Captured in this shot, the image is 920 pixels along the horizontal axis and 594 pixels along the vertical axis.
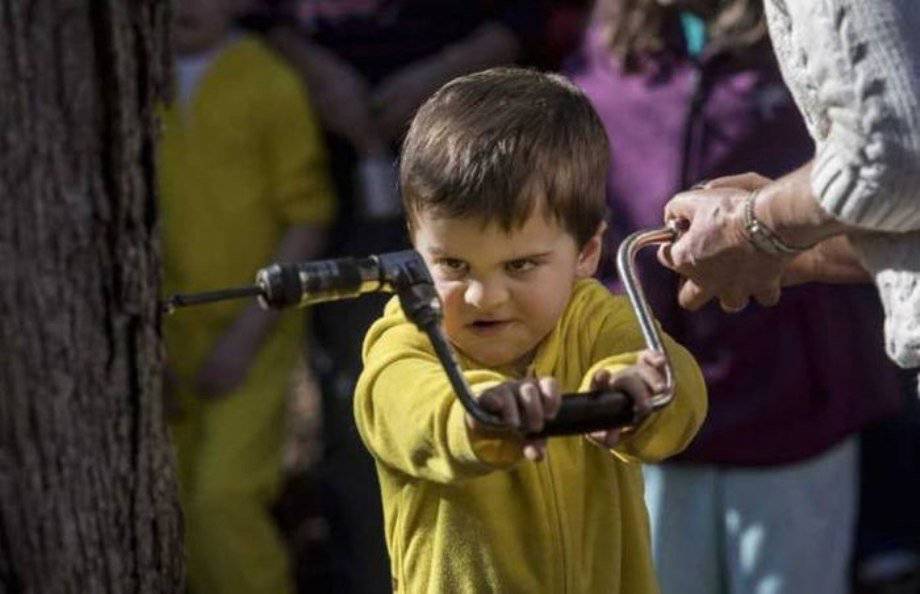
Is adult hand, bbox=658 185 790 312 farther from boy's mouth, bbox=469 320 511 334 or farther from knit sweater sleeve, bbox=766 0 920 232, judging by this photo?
boy's mouth, bbox=469 320 511 334

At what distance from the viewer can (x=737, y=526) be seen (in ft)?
17.5

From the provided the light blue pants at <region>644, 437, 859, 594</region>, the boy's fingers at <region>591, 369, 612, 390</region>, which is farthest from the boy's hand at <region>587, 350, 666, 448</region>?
the light blue pants at <region>644, 437, 859, 594</region>

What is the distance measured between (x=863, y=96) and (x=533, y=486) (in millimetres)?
686

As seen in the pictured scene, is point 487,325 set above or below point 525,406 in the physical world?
above

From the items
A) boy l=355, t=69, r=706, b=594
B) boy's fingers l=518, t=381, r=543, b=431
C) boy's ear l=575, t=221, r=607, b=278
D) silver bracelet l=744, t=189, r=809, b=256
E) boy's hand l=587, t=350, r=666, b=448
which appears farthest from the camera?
silver bracelet l=744, t=189, r=809, b=256

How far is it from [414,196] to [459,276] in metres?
0.13

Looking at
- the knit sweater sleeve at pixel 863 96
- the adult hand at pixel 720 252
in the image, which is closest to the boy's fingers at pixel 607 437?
the knit sweater sleeve at pixel 863 96

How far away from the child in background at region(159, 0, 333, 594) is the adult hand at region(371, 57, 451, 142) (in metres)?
0.18

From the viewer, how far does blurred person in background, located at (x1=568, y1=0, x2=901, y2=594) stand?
17.5 feet

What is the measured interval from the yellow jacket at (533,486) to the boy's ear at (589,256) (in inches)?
1.4

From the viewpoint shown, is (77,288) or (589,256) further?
(589,256)

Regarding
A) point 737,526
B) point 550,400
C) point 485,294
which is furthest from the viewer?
point 737,526

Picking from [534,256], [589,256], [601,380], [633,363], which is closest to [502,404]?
[601,380]

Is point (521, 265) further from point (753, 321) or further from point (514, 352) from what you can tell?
point (753, 321)
